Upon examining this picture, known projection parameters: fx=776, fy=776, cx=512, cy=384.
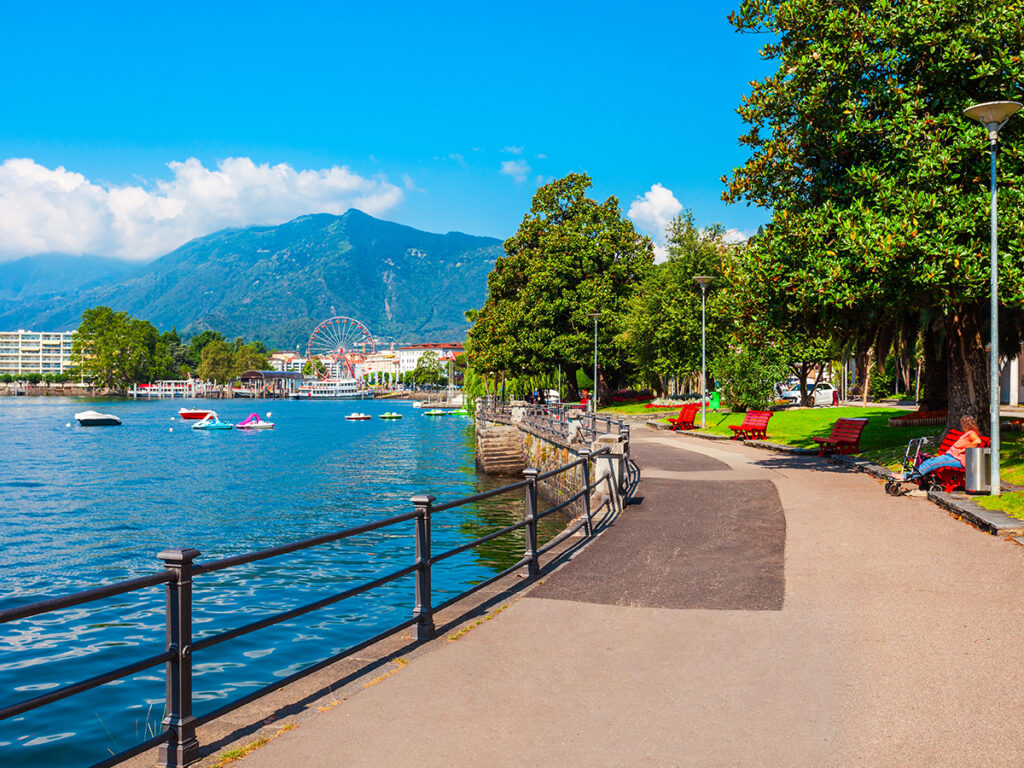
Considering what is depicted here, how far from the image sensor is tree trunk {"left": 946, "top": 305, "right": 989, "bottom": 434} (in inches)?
729

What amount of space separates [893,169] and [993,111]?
16.2ft

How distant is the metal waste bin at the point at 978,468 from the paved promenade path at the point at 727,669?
334 centimetres

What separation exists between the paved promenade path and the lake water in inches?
199

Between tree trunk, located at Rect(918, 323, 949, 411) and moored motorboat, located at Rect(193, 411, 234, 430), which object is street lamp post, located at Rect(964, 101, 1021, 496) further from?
moored motorboat, located at Rect(193, 411, 234, 430)

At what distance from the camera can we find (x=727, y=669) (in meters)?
5.91

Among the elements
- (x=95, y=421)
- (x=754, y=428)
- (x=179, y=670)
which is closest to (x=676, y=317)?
(x=754, y=428)

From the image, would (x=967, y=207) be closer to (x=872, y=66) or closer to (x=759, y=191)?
(x=872, y=66)

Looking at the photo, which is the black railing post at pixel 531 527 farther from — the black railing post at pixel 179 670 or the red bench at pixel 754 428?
the red bench at pixel 754 428

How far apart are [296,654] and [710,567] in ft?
21.1

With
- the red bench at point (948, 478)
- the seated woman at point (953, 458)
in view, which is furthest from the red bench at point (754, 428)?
the red bench at point (948, 478)

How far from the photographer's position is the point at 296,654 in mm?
11836

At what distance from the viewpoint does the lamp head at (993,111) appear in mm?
13000

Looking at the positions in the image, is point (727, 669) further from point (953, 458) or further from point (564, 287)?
point (564, 287)

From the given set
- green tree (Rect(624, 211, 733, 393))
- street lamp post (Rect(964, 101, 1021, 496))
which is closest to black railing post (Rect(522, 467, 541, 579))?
street lamp post (Rect(964, 101, 1021, 496))
